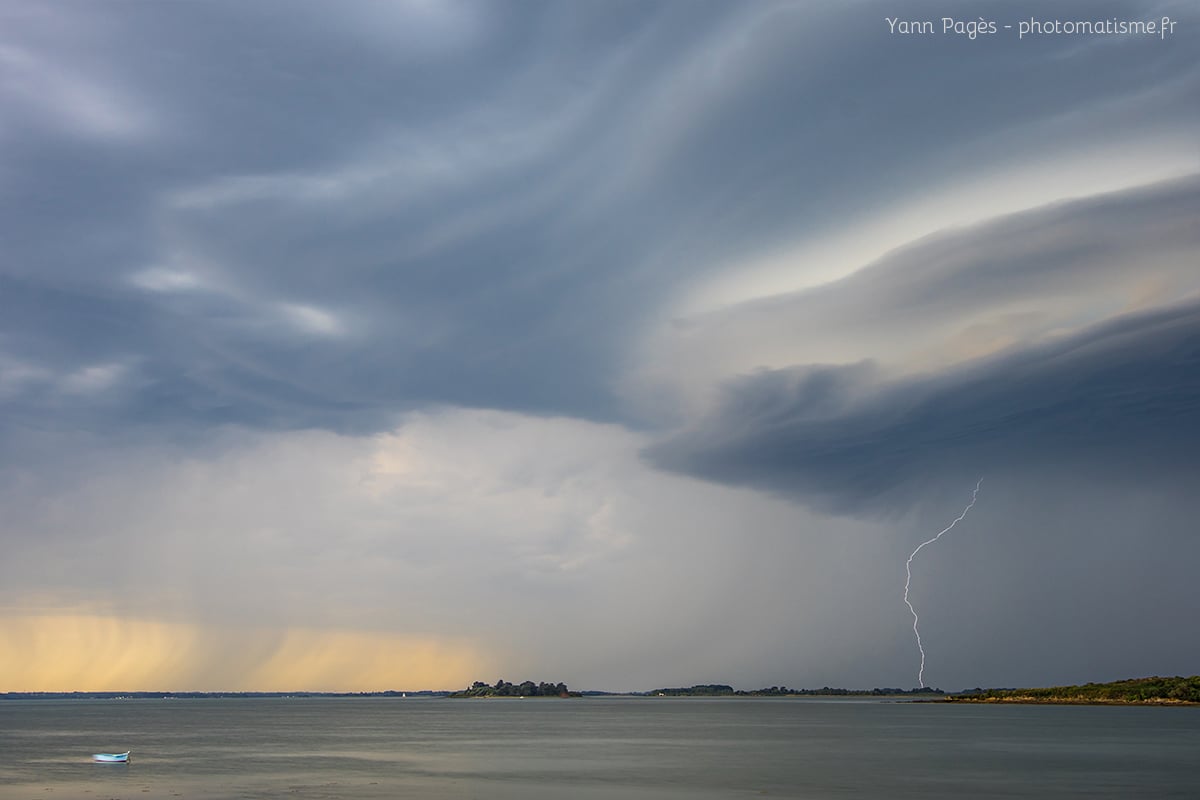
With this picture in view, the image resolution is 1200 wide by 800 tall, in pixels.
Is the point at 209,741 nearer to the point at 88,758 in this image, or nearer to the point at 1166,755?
the point at 88,758

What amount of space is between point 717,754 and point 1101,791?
3873cm

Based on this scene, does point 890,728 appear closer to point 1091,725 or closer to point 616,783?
point 1091,725

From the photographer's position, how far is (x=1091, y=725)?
149750mm

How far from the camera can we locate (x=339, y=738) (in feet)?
414

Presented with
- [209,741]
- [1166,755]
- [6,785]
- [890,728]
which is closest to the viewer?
[6,785]

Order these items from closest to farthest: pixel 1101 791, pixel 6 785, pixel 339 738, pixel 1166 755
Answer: pixel 1101 791 → pixel 6 785 → pixel 1166 755 → pixel 339 738

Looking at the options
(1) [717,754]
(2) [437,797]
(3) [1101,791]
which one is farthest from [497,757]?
(3) [1101,791]

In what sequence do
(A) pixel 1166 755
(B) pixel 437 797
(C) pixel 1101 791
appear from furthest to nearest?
1. (A) pixel 1166 755
2. (C) pixel 1101 791
3. (B) pixel 437 797

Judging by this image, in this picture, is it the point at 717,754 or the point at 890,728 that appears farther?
the point at 890,728

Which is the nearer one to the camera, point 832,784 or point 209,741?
point 832,784

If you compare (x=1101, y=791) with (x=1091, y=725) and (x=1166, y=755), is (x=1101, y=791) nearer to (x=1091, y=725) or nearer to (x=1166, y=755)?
(x=1166, y=755)

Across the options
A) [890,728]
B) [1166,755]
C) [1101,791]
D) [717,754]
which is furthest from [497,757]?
[890,728]

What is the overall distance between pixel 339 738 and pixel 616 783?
73.6m

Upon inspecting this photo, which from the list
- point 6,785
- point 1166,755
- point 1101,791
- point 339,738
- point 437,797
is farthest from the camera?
point 339,738
